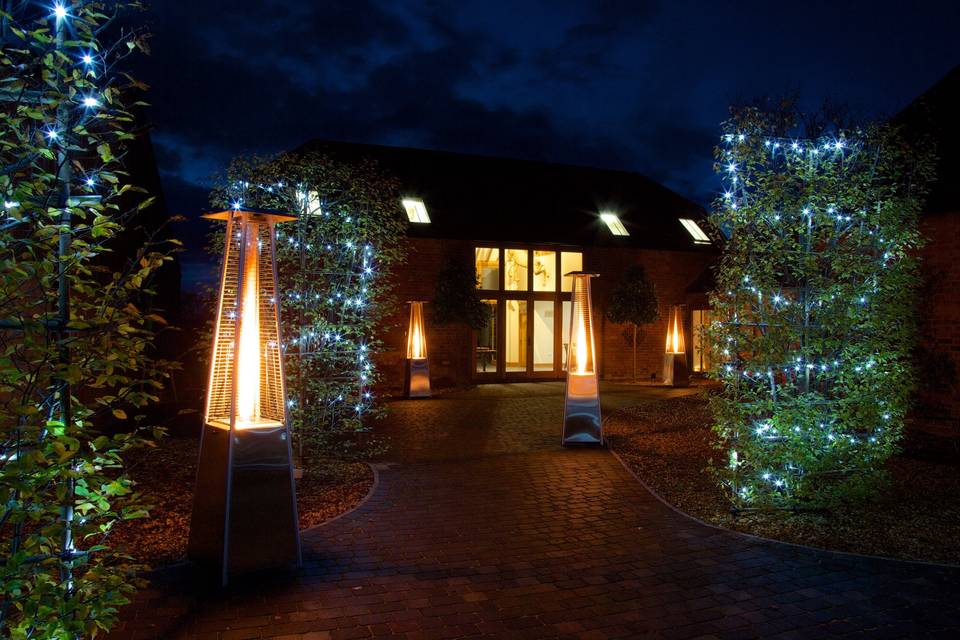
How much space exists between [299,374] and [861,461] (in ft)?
18.6

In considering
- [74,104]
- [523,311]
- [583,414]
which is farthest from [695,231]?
[74,104]

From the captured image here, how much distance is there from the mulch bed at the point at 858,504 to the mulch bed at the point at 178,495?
334 centimetres

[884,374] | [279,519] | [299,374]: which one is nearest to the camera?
[279,519]

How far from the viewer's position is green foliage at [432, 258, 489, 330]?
1692 centimetres

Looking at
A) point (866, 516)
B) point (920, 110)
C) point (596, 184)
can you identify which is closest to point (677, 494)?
point (866, 516)

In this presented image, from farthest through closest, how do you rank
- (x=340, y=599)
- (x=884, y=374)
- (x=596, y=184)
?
(x=596, y=184)
(x=884, y=374)
(x=340, y=599)

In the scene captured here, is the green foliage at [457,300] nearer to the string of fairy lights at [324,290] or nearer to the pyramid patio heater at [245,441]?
the string of fairy lights at [324,290]

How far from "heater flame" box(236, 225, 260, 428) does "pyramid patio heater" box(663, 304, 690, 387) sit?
48.0 feet

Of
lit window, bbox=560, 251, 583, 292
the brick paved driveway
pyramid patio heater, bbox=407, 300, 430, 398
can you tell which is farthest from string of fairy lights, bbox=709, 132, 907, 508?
lit window, bbox=560, 251, 583, 292

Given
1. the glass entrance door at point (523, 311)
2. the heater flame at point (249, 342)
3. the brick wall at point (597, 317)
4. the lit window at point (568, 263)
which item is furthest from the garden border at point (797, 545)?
the lit window at point (568, 263)

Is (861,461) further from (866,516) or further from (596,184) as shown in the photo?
(596,184)

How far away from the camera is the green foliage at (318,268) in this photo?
24.6ft

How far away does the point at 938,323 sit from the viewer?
28.3 feet

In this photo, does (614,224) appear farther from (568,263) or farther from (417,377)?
(417,377)
